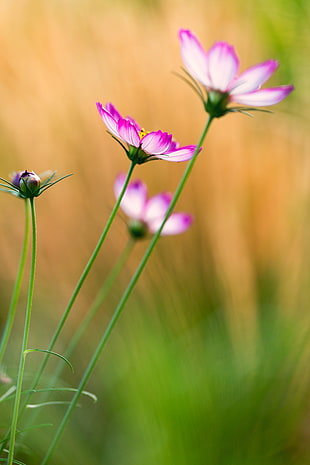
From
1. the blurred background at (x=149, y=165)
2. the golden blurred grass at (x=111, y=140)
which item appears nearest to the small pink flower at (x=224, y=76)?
the blurred background at (x=149, y=165)

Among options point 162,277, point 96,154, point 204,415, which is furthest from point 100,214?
point 204,415

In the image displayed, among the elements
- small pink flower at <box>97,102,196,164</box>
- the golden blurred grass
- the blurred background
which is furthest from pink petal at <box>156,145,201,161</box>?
the golden blurred grass

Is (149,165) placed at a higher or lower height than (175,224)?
higher

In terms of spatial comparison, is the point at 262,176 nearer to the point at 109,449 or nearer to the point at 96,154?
the point at 96,154

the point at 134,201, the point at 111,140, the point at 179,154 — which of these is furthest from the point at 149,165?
the point at 179,154

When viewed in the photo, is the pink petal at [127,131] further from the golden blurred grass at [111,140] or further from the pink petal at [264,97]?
the golden blurred grass at [111,140]

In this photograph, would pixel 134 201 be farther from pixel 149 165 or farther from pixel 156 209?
pixel 149 165
